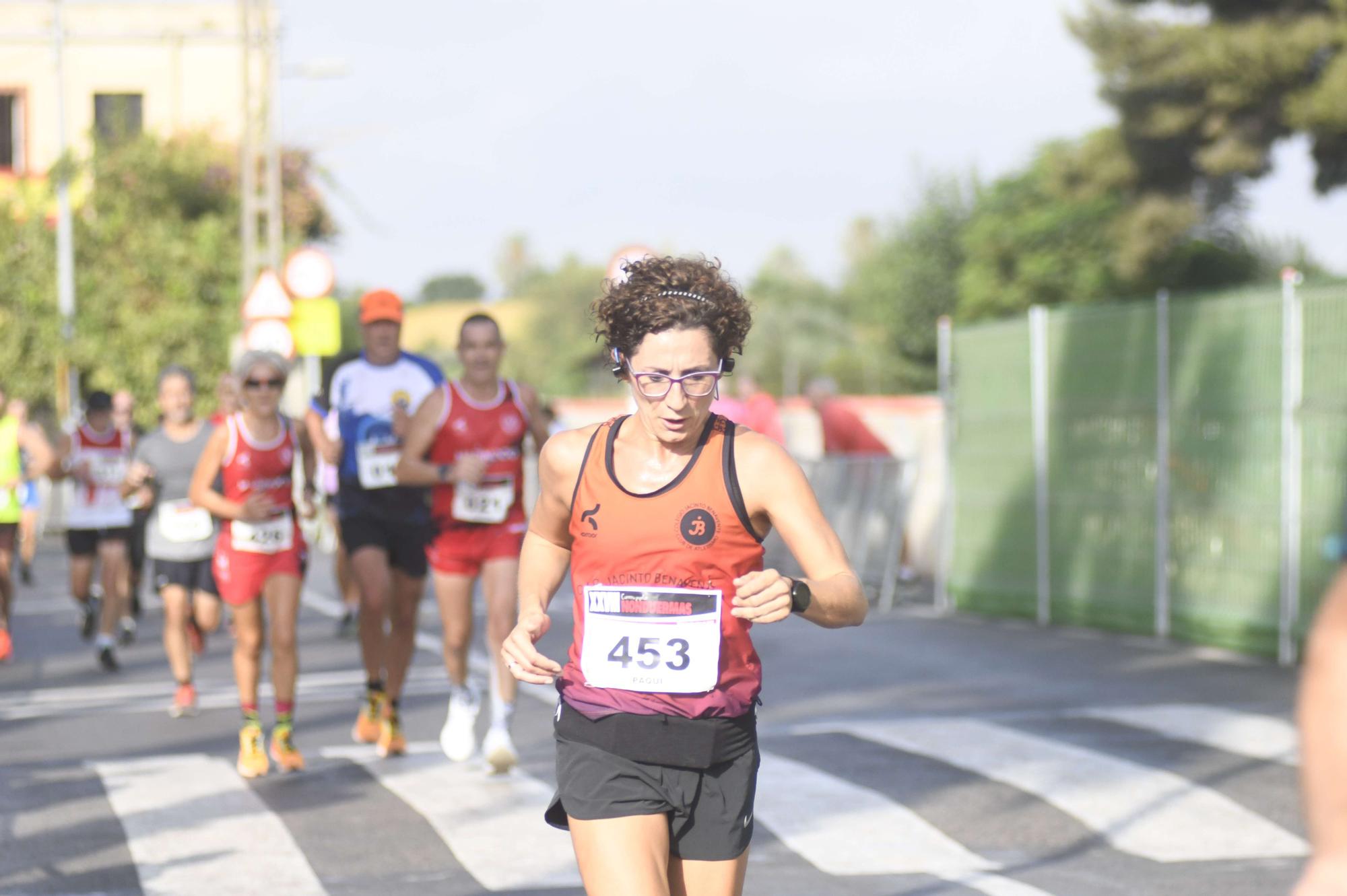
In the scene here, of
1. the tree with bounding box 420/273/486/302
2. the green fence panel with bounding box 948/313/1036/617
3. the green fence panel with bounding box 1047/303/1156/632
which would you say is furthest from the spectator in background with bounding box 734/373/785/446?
the tree with bounding box 420/273/486/302

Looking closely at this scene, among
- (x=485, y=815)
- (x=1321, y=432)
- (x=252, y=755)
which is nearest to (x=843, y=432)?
(x=1321, y=432)

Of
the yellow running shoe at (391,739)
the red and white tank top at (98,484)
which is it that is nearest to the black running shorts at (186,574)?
the yellow running shoe at (391,739)

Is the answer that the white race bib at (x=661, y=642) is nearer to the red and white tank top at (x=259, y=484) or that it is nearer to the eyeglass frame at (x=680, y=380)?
the eyeglass frame at (x=680, y=380)

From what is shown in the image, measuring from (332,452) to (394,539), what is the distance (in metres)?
0.77

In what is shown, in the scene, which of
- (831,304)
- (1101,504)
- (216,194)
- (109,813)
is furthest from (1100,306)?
(831,304)

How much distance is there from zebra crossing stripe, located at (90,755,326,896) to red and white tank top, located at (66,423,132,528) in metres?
5.30

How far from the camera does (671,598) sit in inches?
167

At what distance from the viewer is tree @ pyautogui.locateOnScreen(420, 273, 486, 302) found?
157000 millimetres

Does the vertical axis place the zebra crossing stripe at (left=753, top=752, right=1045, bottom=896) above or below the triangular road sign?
below

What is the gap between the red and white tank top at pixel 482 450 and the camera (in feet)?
28.5

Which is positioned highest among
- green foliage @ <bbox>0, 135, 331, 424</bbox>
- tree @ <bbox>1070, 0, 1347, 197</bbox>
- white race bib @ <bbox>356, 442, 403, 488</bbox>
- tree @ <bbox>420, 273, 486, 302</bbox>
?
tree @ <bbox>420, 273, 486, 302</bbox>

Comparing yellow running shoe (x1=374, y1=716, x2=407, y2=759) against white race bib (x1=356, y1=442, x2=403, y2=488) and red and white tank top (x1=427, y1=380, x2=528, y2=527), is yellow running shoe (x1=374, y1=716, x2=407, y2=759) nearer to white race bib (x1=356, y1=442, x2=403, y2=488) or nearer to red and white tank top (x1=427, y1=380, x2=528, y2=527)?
red and white tank top (x1=427, y1=380, x2=528, y2=527)

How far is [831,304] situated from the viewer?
13775 cm

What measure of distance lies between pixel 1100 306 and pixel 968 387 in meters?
2.34
